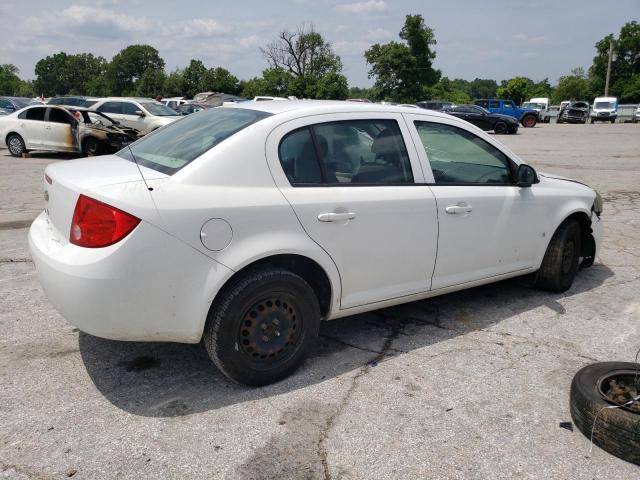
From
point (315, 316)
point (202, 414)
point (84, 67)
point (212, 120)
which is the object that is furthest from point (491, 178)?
point (84, 67)

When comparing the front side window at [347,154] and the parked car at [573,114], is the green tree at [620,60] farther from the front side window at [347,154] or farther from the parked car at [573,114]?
the front side window at [347,154]

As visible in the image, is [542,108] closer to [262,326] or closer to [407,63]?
[407,63]

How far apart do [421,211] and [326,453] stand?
1722 mm

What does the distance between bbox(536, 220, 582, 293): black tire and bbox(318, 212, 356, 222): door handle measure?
231 cm

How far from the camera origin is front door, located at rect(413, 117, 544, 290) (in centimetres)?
387

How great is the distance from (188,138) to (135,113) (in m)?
15.7

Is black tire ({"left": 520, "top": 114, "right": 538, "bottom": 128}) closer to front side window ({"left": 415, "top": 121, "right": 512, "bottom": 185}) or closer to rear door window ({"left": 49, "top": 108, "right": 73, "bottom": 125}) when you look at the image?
rear door window ({"left": 49, "top": 108, "right": 73, "bottom": 125})

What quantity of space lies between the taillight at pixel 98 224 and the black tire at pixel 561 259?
358 cm

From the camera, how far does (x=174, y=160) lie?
3.18 metres

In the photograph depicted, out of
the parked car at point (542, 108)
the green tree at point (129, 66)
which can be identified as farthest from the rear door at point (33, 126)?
the green tree at point (129, 66)

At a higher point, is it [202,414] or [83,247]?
[83,247]

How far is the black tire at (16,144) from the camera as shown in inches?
627

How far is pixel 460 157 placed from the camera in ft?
14.0

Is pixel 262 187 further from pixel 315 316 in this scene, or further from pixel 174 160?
pixel 315 316
